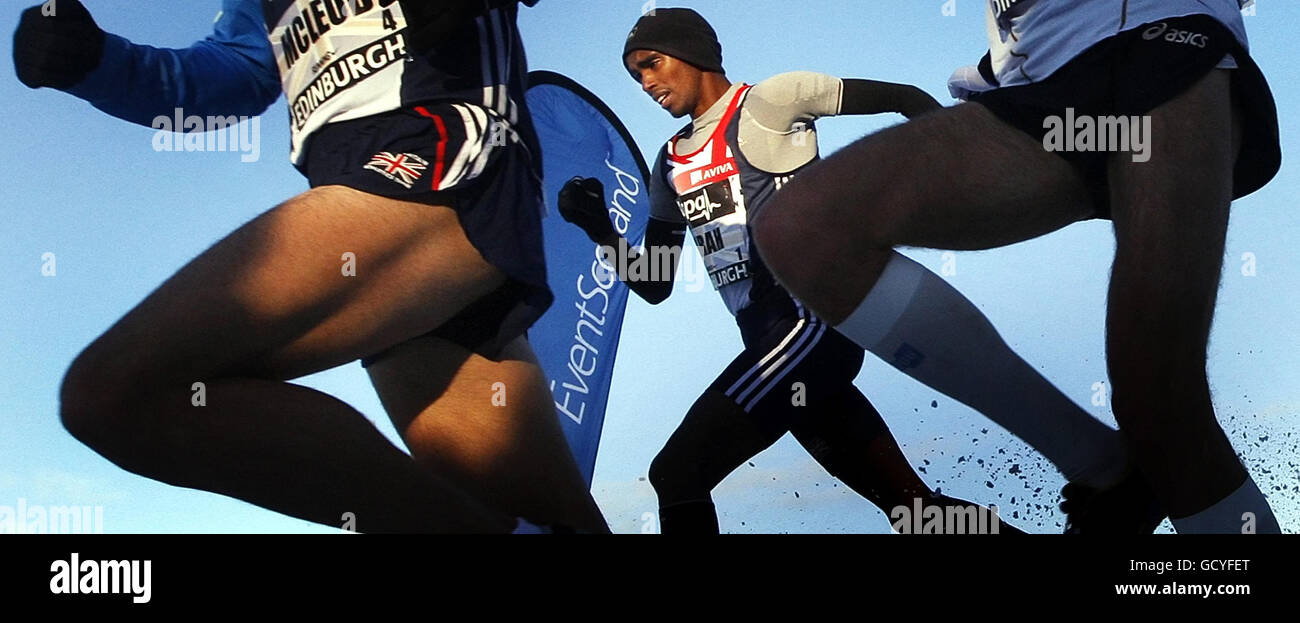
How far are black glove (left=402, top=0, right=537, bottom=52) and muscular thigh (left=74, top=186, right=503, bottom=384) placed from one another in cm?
27

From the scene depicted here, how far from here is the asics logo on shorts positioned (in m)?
1.33

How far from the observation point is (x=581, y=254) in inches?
77.7

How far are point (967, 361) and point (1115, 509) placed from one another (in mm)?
308

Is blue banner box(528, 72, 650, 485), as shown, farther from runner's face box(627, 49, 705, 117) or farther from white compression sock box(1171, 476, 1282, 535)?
white compression sock box(1171, 476, 1282, 535)

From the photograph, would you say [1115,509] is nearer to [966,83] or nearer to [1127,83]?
[1127,83]

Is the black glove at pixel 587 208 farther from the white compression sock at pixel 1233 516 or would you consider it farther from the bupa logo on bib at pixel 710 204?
the white compression sock at pixel 1233 516

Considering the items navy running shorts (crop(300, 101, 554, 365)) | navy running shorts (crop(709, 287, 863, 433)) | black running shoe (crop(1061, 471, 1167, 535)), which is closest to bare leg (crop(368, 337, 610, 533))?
navy running shorts (crop(300, 101, 554, 365))

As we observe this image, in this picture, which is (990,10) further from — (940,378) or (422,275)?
(422,275)

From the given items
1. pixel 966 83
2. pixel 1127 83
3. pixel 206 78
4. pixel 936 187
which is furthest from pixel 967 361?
pixel 206 78

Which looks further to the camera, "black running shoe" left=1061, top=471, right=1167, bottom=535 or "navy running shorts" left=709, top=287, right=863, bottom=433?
"navy running shorts" left=709, top=287, right=863, bottom=433

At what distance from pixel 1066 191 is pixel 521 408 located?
33.0 inches

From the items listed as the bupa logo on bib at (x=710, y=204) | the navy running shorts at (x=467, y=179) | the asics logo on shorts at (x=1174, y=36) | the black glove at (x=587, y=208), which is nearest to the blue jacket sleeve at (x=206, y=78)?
the navy running shorts at (x=467, y=179)

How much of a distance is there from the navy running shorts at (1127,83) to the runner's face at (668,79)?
68 centimetres

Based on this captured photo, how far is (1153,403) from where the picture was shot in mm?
1301
